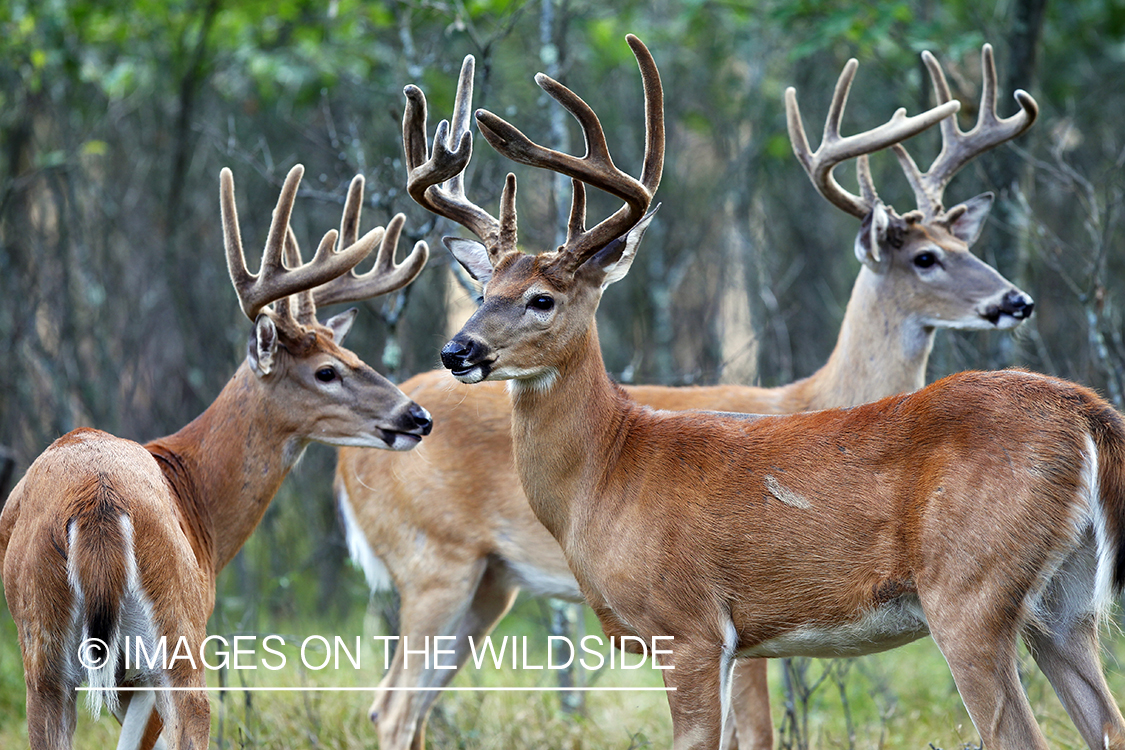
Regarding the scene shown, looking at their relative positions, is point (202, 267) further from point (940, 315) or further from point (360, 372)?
point (940, 315)

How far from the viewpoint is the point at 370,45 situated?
450 inches

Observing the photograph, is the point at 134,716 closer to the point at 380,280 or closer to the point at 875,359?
the point at 380,280

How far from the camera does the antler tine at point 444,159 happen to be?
15.4 ft

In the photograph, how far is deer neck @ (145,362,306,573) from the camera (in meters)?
4.86

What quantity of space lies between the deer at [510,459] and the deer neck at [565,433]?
3.64 feet

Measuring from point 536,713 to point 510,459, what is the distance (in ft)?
5.10

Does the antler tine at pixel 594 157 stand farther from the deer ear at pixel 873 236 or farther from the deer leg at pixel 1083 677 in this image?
the deer leg at pixel 1083 677

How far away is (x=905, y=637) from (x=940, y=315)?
278 cm

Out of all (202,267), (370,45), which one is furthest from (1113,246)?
(202,267)

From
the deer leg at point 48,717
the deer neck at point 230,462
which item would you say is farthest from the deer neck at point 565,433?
the deer leg at point 48,717

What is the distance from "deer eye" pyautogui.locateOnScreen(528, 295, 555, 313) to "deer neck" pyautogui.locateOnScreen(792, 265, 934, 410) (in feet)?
7.08

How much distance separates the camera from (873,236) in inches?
241

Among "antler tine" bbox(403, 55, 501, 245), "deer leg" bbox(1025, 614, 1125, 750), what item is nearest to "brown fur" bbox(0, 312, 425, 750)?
"antler tine" bbox(403, 55, 501, 245)

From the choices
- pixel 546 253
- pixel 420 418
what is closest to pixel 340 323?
pixel 420 418
